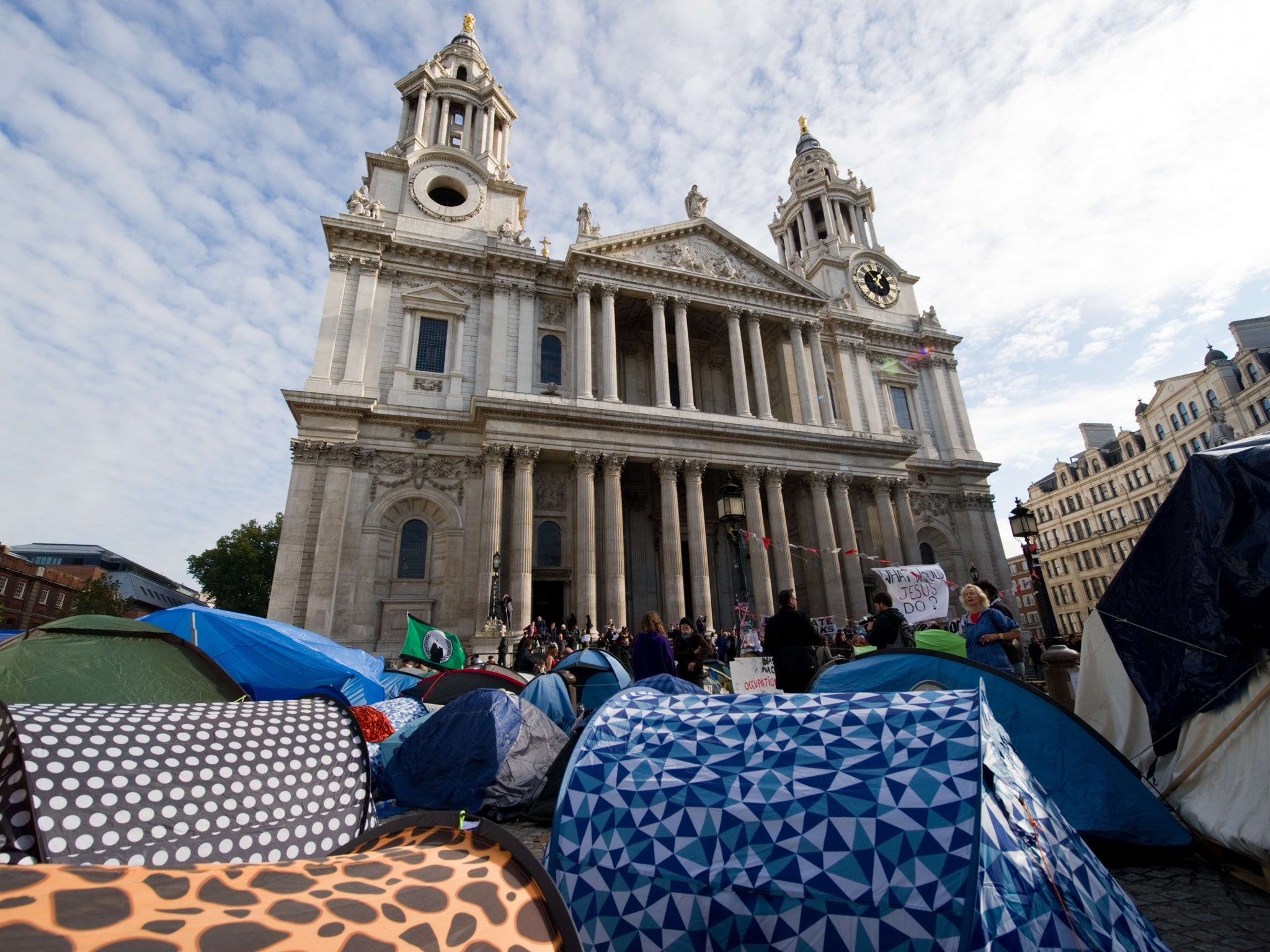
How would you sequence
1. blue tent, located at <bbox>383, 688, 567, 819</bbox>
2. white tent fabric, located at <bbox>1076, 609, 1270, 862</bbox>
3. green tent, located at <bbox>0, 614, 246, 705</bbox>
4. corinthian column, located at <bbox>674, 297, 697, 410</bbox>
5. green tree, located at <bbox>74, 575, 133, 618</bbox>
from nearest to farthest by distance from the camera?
1. white tent fabric, located at <bbox>1076, 609, 1270, 862</bbox>
2. green tent, located at <bbox>0, 614, 246, 705</bbox>
3. blue tent, located at <bbox>383, 688, 567, 819</bbox>
4. corinthian column, located at <bbox>674, 297, 697, 410</bbox>
5. green tree, located at <bbox>74, 575, 133, 618</bbox>

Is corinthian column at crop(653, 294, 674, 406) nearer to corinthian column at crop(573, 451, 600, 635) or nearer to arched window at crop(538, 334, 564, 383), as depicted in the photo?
arched window at crop(538, 334, 564, 383)

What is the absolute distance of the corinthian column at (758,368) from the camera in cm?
2717

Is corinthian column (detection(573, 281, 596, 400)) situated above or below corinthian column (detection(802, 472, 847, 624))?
above

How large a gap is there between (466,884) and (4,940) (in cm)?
89

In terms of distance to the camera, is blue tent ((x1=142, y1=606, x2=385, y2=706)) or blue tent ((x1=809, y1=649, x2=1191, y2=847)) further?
blue tent ((x1=142, y1=606, x2=385, y2=706))

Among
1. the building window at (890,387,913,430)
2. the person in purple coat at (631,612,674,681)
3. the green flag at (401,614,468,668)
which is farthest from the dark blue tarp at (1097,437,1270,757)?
the building window at (890,387,913,430)

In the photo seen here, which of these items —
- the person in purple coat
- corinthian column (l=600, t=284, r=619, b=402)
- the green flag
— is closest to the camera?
the person in purple coat

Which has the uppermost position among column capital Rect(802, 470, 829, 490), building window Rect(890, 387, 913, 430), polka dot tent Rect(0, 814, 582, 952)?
building window Rect(890, 387, 913, 430)

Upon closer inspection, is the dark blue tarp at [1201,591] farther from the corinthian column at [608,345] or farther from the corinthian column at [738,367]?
the corinthian column at [738,367]

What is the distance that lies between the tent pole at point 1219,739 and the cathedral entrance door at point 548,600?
66.4ft

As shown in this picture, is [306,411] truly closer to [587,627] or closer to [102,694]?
[587,627]

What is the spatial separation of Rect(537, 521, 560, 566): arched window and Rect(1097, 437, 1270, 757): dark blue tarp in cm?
2016

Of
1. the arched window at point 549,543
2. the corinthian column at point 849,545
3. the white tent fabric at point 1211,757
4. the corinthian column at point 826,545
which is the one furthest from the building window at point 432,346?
the white tent fabric at point 1211,757

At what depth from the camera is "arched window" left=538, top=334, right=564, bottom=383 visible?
27172mm
